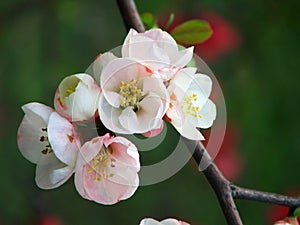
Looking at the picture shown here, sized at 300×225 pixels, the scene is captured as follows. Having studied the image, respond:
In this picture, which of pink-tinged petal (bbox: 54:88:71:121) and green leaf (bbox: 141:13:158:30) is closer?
pink-tinged petal (bbox: 54:88:71:121)

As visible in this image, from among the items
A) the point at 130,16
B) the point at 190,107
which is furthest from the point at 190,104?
the point at 130,16

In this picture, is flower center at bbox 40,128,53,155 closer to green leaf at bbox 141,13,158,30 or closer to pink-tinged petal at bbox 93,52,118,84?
pink-tinged petal at bbox 93,52,118,84

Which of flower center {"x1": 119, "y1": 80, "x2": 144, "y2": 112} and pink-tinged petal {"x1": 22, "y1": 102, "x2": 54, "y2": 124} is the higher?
pink-tinged petal {"x1": 22, "y1": 102, "x2": 54, "y2": 124}

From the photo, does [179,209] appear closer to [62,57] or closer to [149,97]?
[62,57]

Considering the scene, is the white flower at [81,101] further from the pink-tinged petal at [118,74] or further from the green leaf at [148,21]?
the green leaf at [148,21]

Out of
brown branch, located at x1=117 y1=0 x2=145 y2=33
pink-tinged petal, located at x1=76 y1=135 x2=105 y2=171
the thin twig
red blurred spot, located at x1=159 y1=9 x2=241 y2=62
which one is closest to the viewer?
pink-tinged petal, located at x1=76 y1=135 x2=105 y2=171

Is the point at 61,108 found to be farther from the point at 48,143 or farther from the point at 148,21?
the point at 148,21

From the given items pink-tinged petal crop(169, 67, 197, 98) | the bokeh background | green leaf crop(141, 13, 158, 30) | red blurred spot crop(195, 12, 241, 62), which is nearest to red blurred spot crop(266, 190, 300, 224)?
the bokeh background

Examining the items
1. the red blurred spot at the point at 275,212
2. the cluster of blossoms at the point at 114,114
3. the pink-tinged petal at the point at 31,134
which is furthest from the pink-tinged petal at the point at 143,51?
the red blurred spot at the point at 275,212
